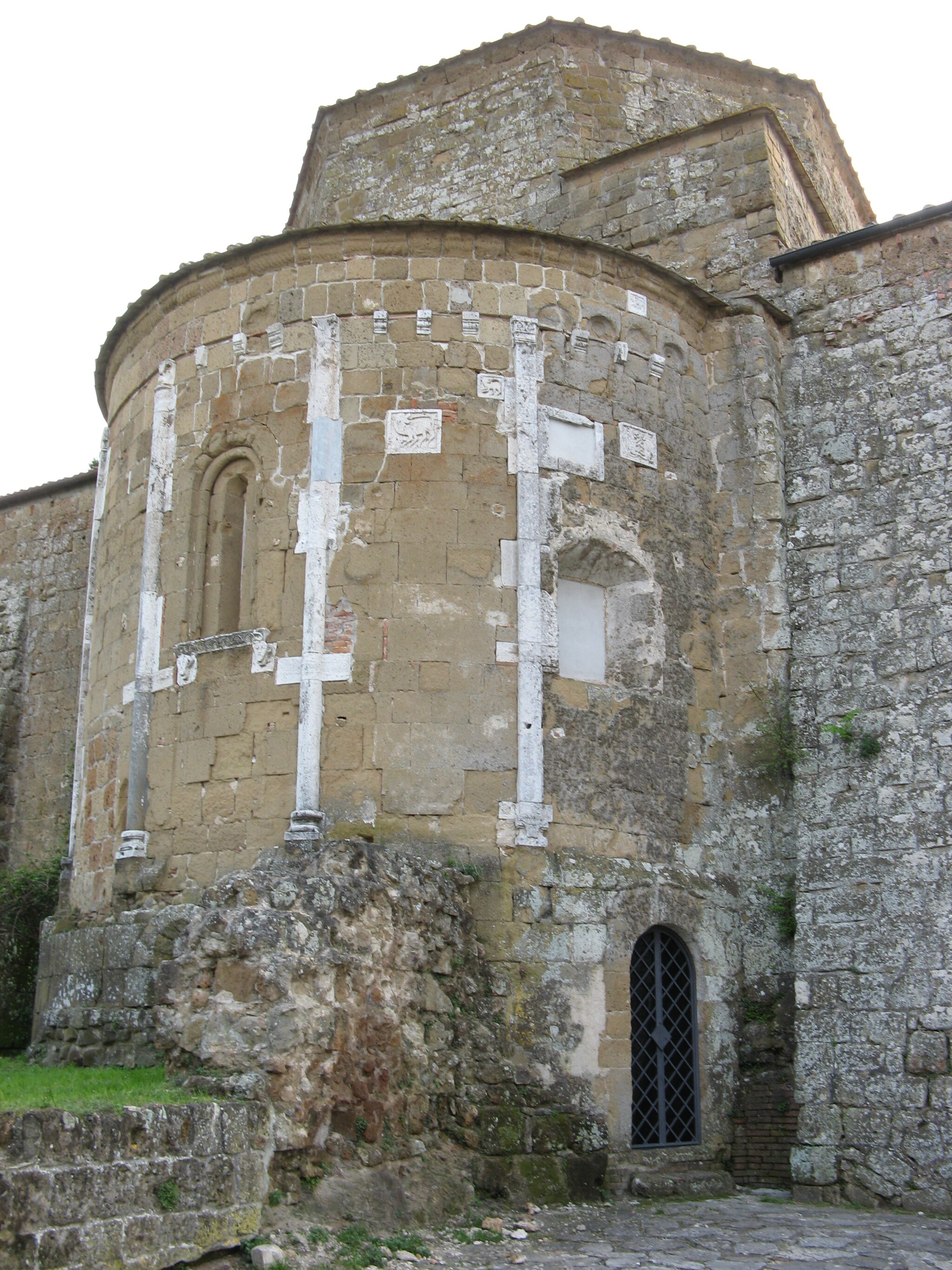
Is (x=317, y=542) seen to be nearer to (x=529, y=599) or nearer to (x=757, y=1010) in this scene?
(x=529, y=599)

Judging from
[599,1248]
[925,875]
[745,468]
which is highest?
[745,468]

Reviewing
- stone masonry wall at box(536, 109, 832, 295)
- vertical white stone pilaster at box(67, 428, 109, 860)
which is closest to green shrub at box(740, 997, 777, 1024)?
vertical white stone pilaster at box(67, 428, 109, 860)

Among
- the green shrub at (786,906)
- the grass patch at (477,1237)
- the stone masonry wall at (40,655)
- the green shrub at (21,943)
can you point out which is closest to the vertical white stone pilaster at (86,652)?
the green shrub at (21,943)

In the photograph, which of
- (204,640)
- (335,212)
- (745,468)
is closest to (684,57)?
(335,212)

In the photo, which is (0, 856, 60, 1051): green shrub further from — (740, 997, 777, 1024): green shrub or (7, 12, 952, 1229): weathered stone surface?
(740, 997, 777, 1024): green shrub

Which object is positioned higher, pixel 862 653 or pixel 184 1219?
pixel 862 653

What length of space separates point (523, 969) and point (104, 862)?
3.52 m

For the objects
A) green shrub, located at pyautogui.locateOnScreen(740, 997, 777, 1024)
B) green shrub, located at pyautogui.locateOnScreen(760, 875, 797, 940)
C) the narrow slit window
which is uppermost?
the narrow slit window

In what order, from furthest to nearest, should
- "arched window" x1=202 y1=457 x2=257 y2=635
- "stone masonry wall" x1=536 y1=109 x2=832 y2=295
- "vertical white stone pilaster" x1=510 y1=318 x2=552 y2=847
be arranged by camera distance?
1. "stone masonry wall" x1=536 y1=109 x2=832 y2=295
2. "arched window" x1=202 y1=457 x2=257 y2=635
3. "vertical white stone pilaster" x1=510 y1=318 x2=552 y2=847

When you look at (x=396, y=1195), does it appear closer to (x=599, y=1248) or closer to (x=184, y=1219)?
(x=599, y=1248)

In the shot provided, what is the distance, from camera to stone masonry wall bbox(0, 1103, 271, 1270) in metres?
5.48

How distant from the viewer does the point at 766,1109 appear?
9.92 m

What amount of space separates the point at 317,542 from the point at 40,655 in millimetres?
6857

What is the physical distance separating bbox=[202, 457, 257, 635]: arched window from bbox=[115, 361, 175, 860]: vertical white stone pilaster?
44 centimetres
